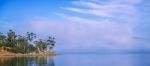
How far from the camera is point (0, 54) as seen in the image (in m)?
199
